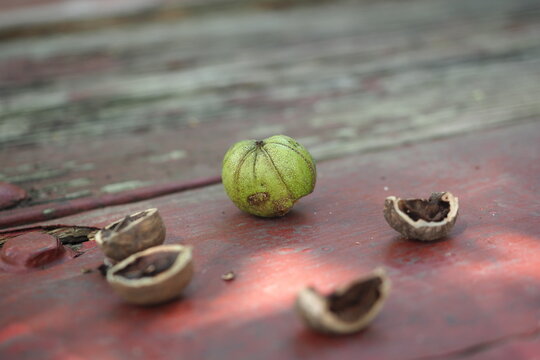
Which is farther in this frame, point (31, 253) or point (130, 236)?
point (31, 253)

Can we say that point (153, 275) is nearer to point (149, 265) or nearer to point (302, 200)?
point (149, 265)

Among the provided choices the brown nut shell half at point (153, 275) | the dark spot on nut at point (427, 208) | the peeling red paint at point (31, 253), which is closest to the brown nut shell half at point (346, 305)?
the brown nut shell half at point (153, 275)

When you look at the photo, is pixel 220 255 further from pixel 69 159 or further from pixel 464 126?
pixel 464 126

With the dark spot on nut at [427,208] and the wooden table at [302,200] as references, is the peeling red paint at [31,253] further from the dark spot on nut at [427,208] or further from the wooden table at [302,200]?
the dark spot on nut at [427,208]

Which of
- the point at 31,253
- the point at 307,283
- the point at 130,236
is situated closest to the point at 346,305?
the point at 307,283

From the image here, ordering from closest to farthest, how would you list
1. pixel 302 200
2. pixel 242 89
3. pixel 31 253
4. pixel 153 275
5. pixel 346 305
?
pixel 346 305 → pixel 153 275 → pixel 31 253 → pixel 302 200 → pixel 242 89

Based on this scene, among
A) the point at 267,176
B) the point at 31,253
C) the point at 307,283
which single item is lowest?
the point at 307,283
